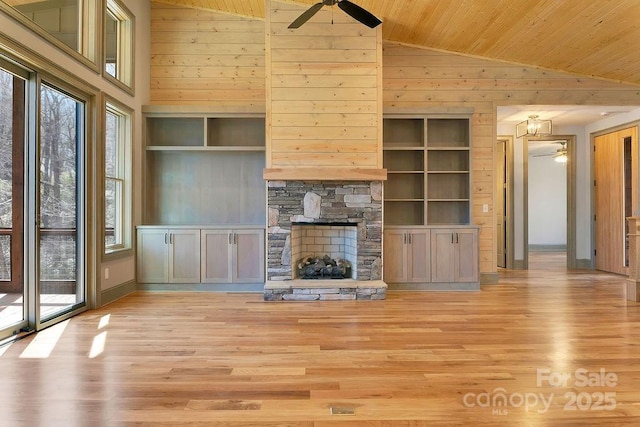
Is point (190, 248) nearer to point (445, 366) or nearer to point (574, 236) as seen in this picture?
point (445, 366)

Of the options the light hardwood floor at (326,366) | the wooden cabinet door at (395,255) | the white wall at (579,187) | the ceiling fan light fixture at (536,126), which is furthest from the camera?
the white wall at (579,187)

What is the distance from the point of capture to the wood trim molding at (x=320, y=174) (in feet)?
16.2

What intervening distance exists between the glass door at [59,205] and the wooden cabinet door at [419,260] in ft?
12.8

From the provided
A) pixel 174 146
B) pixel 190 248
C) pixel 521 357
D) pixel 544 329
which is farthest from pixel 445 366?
pixel 174 146

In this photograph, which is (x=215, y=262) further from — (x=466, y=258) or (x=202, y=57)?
(x=466, y=258)

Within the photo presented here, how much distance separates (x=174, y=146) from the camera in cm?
571

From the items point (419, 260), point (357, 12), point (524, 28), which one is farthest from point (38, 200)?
point (524, 28)

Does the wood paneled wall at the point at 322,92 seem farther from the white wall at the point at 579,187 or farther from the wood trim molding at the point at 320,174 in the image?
the white wall at the point at 579,187

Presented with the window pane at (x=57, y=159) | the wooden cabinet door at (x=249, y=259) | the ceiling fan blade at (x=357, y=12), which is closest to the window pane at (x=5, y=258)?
the window pane at (x=57, y=159)

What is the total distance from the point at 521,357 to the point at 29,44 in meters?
4.63

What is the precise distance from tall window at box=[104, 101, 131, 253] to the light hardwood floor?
0.97m

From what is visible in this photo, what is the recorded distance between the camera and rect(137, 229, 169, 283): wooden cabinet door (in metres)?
5.34

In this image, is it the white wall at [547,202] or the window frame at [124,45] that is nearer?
the window frame at [124,45]

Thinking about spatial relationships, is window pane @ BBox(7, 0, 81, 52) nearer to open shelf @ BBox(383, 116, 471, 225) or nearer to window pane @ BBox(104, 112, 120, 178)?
window pane @ BBox(104, 112, 120, 178)
